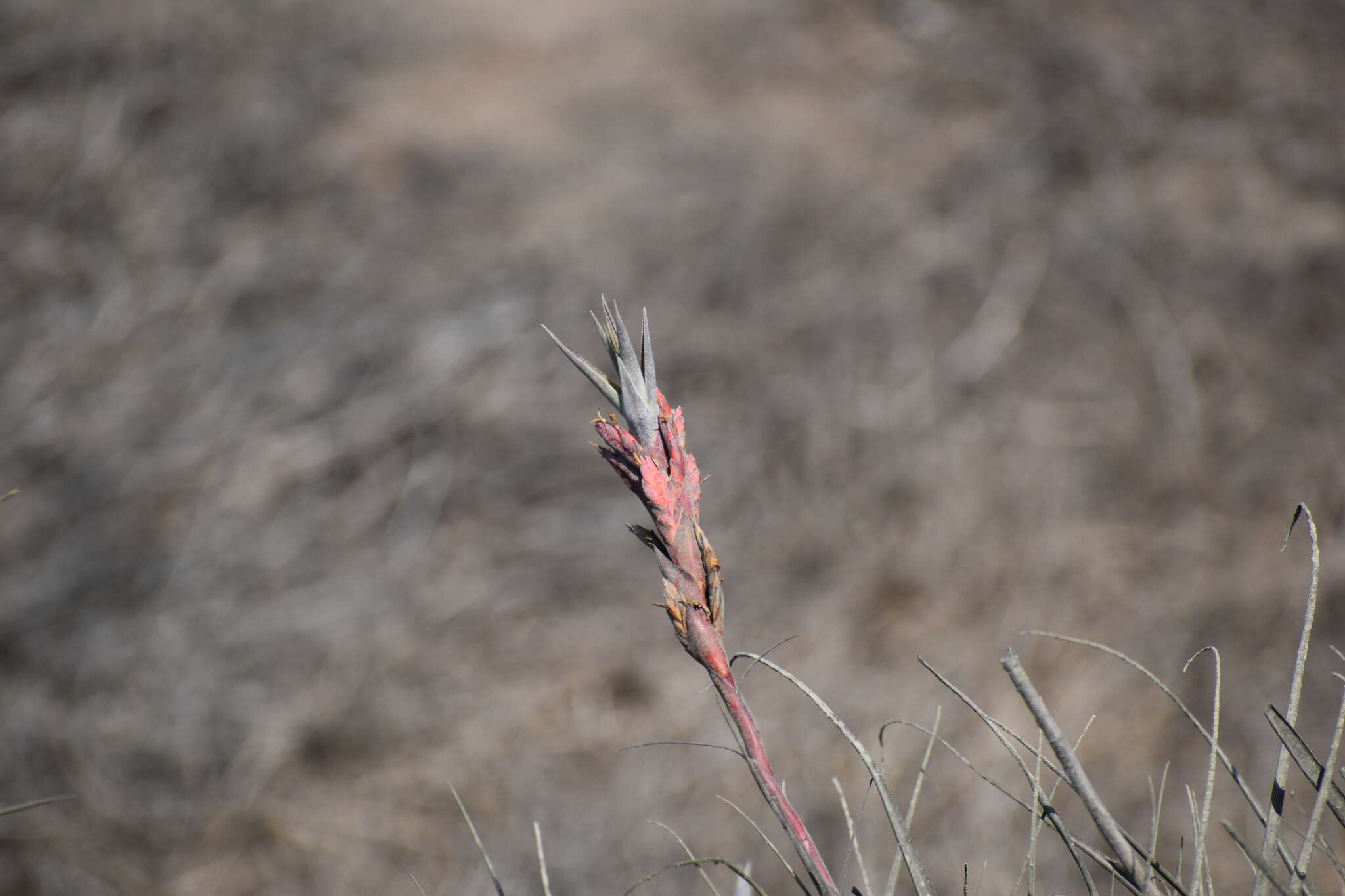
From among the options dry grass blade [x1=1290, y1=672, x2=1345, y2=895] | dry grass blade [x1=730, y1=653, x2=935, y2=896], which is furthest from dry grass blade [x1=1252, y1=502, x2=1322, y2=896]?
dry grass blade [x1=730, y1=653, x2=935, y2=896]

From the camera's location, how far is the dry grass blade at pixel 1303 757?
0.39m

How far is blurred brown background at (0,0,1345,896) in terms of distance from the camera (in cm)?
193

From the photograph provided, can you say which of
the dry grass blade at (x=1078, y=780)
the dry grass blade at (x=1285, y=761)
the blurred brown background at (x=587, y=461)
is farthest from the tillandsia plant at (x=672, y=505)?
the blurred brown background at (x=587, y=461)

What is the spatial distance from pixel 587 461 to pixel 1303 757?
79.3 inches

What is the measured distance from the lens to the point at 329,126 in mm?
3279

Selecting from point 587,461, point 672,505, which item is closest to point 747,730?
point 672,505

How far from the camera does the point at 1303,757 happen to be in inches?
16.4

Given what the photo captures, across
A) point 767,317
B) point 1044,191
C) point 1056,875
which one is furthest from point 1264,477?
point 767,317

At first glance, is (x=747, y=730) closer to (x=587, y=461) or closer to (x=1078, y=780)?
(x=1078, y=780)

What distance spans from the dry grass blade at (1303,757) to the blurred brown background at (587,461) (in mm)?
1674

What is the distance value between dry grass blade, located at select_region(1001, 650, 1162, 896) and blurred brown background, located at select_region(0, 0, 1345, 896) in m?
1.71

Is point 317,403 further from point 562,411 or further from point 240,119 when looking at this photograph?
point 240,119

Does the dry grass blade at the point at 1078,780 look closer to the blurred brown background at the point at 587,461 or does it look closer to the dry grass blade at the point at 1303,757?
the dry grass blade at the point at 1303,757

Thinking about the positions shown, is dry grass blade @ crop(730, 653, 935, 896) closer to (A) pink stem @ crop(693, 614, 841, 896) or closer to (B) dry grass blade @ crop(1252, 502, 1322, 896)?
(A) pink stem @ crop(693, 614, 841, 896)
